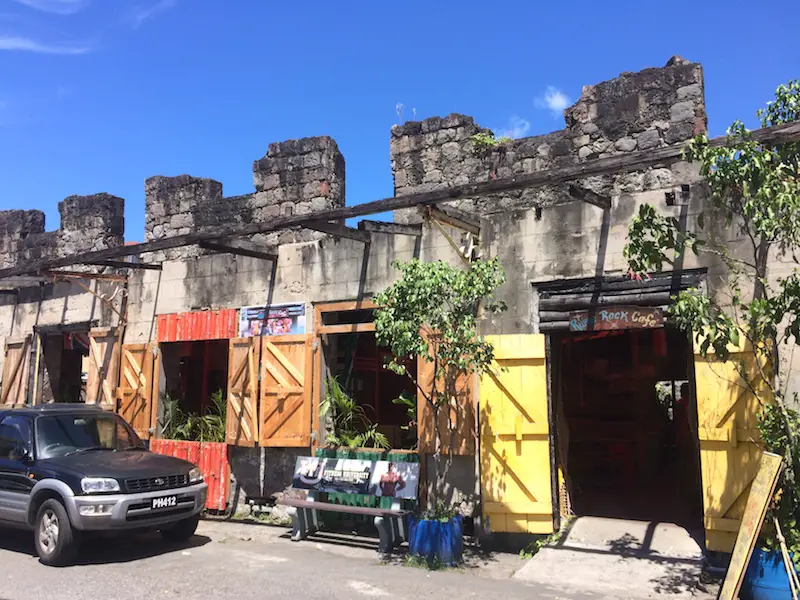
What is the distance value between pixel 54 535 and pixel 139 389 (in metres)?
4.10

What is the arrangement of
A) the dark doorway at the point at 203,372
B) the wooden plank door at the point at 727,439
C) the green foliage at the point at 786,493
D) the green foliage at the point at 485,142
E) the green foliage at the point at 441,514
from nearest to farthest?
the green foliage at the point at 786,493
the wooden plank door at the point at 727,439
the green foliage at the point at 441,514
the green foliage at the point at 485,142
the dark doorway at the point at 203,372

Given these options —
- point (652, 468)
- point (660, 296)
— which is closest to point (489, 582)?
point (660, 296)

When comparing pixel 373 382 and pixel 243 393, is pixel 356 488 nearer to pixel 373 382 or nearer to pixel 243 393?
pixel 243 393

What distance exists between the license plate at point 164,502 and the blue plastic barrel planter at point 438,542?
278 centimetres

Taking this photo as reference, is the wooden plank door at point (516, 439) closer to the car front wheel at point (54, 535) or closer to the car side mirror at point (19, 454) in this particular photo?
the car front wheel at point (54, 535)

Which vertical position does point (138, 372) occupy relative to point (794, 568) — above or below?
above

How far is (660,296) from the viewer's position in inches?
280

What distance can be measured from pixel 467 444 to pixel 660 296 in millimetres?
2852

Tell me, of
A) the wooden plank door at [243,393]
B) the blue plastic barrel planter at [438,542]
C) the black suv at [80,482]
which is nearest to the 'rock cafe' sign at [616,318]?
the blue plastic barrel planter at [438,542]

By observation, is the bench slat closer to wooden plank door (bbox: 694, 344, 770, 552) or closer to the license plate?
the license plate

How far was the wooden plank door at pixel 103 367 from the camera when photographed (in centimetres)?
1127

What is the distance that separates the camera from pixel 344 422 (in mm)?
9141

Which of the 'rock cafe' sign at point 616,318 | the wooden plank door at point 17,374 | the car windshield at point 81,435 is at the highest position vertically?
the 'rock cafe' sign at point 616,318

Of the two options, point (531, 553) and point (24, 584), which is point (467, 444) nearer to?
point (531, 553)
